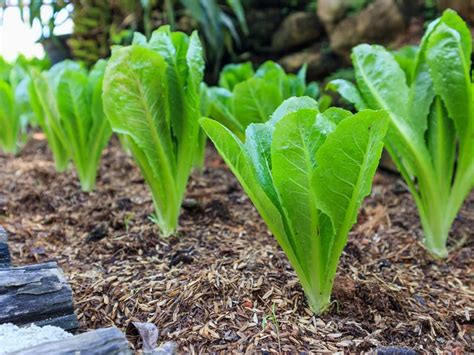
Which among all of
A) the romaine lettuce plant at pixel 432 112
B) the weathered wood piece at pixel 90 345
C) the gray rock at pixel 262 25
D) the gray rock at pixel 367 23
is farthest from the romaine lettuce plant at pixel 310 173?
the gray rock at pixel 262 25

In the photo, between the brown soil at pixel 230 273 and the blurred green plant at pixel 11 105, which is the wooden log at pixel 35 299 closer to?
the brown soil at pixel 230 273

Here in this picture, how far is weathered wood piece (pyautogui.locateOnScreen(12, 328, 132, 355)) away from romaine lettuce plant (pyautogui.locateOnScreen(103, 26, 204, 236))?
32.0 inches

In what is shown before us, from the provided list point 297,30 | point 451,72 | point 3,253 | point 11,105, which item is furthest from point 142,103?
point 297,30

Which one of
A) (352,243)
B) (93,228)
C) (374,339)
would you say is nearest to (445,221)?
(352,243)

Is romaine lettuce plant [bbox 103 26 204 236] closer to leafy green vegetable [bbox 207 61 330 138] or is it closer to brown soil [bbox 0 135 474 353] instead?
brown soil [bbox 0 135 474 353]

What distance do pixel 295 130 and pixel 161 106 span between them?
0.70 meters

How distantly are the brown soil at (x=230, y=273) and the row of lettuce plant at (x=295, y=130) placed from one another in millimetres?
107

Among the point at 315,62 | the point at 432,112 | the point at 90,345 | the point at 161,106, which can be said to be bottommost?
the point at 315,62

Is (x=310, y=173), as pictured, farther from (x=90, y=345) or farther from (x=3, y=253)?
(x=3, y=253)

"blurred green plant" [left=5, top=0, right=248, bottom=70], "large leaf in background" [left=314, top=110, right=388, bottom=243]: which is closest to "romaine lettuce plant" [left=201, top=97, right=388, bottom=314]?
"large leaf in background" [left=314, top=110, right=388, bottom=243]

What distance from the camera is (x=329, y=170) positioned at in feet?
Answer: 3.41

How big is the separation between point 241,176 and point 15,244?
100cm

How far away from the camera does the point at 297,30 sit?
3.74 metres

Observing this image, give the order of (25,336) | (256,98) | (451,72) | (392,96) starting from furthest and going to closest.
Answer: (256,98) < (392,96) < (451,72) < (25,336)
